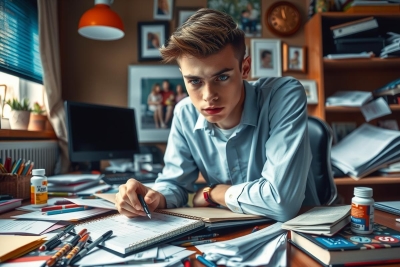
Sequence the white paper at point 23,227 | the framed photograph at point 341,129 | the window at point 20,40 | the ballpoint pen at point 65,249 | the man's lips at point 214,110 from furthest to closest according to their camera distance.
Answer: the framed photograph at point 341,129 < the window at point 20,40 < the man's lips at point 214,110 < the white paper at point 23,227 < the ballpoint pen at point 65,249

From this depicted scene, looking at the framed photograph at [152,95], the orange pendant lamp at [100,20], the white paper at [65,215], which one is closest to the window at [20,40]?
the orange pendant lamp at [100,20]

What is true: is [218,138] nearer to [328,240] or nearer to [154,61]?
[328,240]

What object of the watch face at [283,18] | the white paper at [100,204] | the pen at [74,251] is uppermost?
the watch face at [283,18]

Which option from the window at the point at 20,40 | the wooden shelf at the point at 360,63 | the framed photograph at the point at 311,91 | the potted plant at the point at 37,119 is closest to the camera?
the window at the point at 20,40

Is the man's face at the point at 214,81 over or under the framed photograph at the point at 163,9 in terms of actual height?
under

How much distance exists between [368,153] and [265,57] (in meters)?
0.99

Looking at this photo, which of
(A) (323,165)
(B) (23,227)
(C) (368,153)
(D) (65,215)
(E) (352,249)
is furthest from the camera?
(C) (368,153)

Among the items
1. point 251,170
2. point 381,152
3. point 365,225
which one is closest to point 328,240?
point 365,225

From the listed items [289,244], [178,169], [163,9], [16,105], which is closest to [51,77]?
[16,105]

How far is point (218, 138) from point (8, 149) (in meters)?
0.97

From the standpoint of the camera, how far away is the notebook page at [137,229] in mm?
654

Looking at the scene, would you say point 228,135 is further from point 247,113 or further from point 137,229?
point 137,229

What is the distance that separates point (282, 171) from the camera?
0.92 metres

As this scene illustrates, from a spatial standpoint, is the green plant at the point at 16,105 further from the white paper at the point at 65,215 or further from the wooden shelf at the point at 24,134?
the white paper at the point at 65,215
